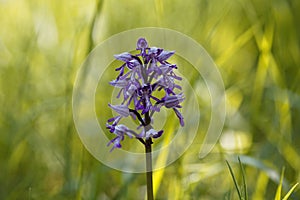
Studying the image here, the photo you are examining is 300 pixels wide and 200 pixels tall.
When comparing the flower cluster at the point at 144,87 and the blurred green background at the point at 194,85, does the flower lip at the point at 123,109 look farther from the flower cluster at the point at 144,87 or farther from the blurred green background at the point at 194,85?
the blurred green background at the point at 194,85

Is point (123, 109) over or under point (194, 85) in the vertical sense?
under

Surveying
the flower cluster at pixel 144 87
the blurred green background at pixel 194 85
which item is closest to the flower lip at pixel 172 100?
the flower cluster at pixel 144 87

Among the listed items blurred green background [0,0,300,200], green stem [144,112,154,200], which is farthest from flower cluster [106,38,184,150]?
blurred green background [0,0,300,200]

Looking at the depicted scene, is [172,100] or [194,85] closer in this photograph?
[172,100]

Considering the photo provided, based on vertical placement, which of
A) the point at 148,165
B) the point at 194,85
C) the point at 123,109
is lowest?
the point at 148,165

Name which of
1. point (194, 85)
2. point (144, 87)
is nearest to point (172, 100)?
point (144, 87)

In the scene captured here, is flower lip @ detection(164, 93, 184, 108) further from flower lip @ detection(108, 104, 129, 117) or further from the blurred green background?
the blurred green background

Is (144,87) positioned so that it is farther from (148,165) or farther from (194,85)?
(194,85)

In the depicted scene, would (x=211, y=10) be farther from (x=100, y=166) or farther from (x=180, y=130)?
(x=100, y=166)

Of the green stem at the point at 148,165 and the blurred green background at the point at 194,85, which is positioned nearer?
the green stem at the point at 148,165
